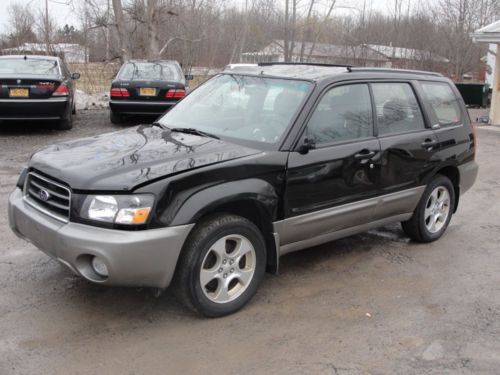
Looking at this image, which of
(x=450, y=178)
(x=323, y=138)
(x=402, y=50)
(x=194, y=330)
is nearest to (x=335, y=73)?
(x=323, y=138)

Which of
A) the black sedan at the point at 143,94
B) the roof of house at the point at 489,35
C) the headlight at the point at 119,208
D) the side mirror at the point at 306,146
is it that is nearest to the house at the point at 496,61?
the roof of house at the point at 489,35

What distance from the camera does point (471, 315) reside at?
4.02 meters

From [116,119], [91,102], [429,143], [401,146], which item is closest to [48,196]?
[401,146]

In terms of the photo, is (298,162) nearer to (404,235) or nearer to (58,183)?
(58,183)

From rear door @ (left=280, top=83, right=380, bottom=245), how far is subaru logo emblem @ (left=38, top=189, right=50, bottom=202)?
1.66 m

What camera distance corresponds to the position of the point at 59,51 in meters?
22.5

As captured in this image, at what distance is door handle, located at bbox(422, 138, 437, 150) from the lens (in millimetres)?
5133

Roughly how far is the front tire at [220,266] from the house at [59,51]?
65.8 feet

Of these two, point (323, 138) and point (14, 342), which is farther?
point (323, 138)

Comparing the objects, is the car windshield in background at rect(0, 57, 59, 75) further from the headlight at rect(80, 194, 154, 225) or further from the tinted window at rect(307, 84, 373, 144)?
the headlight at rect(80, 194, 154, 225)

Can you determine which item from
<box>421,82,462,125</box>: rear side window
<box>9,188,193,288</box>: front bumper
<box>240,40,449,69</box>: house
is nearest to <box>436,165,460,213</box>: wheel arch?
<box>421,82,462,125</box>: rear side window

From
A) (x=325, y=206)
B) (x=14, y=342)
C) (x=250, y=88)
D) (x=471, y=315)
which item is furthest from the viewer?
(x=250, y=88)

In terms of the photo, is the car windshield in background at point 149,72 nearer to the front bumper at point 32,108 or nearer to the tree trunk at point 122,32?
the front bumper at point 32,108

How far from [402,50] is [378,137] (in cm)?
3471
